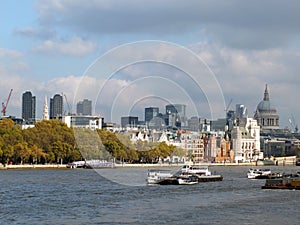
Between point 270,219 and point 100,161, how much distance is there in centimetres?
7987

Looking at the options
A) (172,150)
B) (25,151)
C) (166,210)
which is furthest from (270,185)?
(172,150)

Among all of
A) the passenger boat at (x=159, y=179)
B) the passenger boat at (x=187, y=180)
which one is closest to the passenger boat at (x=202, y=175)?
the passenger boat at (x=187, y=180)

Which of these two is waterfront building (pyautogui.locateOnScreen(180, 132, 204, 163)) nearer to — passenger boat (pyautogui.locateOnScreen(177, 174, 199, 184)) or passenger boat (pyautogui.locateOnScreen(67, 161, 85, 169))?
passenger boat (pyautogui.locateOnScreen(67, 161, 85, 169))

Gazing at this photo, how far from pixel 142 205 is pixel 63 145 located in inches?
2900

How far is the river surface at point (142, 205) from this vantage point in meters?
42.2

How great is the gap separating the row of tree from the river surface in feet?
153

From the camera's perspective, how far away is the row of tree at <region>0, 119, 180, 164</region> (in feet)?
→ 380

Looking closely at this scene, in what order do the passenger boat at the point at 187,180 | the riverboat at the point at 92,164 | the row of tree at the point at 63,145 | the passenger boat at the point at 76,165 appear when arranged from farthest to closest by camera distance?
the passenger boat at the point at 76,165, the riverboat at the point at 92,164, the row of tree at the point at 63,145, the passenger boat at the point at 187,180

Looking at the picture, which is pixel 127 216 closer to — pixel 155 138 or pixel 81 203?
pixel 81 203

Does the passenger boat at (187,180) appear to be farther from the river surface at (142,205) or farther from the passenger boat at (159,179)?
the river surface at (142,205)

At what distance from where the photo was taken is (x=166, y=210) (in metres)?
47.0

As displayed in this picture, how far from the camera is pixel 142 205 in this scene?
49.9 metres

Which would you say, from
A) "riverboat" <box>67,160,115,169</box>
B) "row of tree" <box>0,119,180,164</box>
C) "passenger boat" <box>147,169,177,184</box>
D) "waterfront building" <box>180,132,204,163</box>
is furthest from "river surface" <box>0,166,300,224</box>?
"riverboat" <box>67,160,115,169</box>

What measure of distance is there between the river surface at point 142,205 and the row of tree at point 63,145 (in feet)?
153
